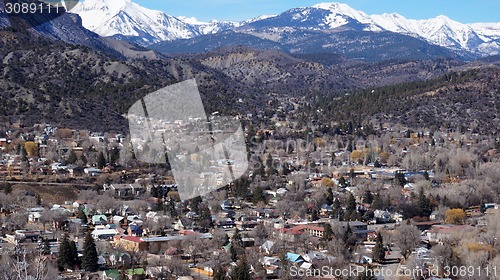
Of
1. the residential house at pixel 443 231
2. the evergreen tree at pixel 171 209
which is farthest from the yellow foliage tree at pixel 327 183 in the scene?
the residential house at pixel 443 231

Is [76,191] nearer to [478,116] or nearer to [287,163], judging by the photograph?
[287,163]

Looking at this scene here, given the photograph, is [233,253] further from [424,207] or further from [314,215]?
[424,207]

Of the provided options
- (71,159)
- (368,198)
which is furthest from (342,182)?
(71,159)

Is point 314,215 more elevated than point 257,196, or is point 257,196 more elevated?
point 257,196

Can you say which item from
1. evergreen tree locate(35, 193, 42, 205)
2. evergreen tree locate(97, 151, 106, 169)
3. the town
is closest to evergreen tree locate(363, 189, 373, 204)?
the town

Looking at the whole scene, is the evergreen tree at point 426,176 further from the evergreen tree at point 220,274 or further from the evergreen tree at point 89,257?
the evergreen tree at point 220,274
